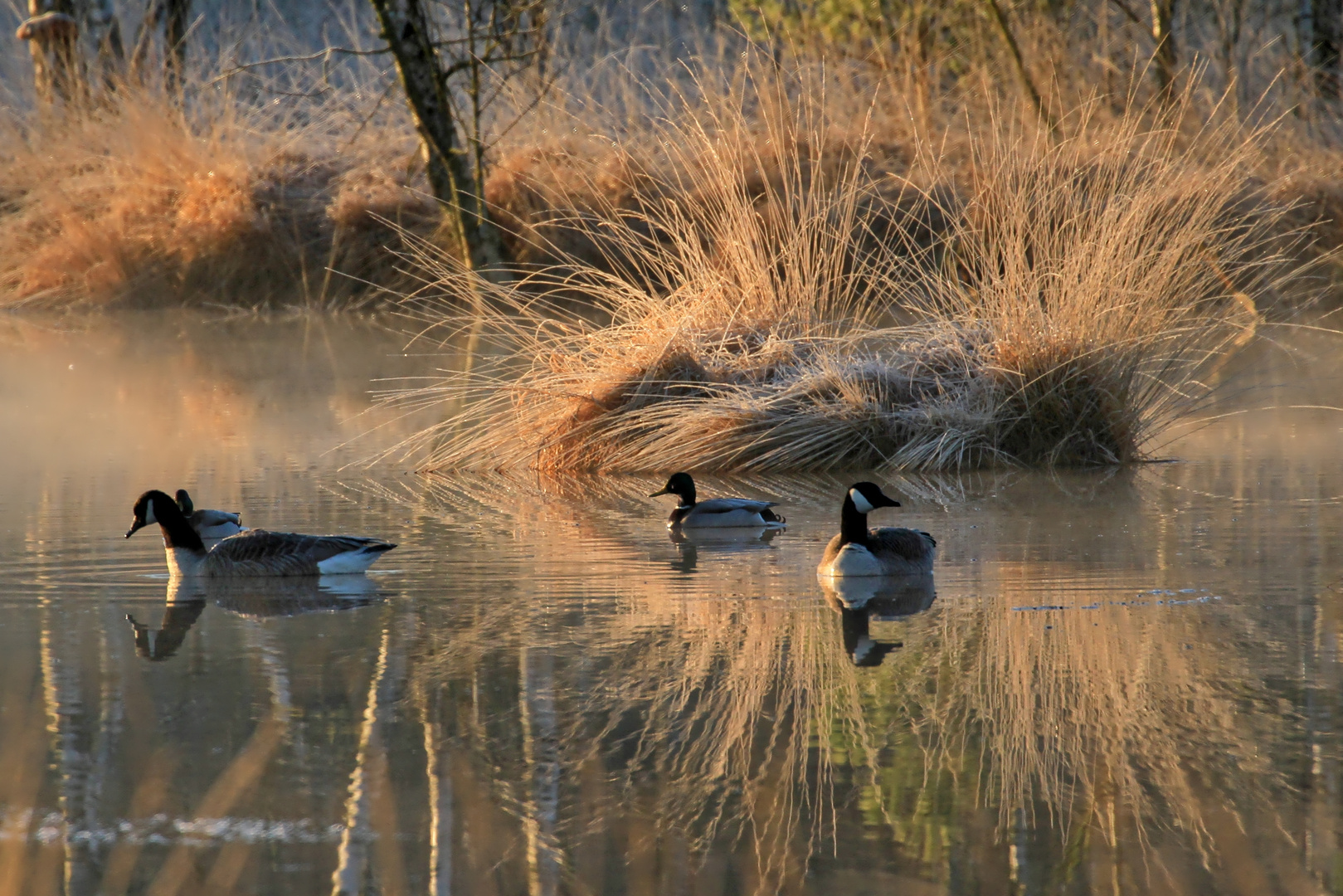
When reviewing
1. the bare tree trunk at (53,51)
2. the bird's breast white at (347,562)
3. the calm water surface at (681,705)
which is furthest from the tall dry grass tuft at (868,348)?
the bare tree trunk at (53,51)

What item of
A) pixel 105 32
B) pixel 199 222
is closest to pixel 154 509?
pixel 199 222

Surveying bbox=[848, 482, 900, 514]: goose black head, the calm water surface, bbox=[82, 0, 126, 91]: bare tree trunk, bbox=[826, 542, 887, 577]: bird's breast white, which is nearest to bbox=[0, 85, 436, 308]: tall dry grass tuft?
bbox=[82, 0, 126, 91]: bare tree trunk

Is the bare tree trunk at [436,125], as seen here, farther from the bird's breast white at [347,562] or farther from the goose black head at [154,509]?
the bird's breast white at [347,562]

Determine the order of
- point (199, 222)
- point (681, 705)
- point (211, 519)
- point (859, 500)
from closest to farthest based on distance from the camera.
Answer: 1. point (681, 705)
2. point (859, 500)
3. point (211, 519)
4. point (199, 222)

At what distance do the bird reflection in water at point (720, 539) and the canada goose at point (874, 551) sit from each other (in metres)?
0.76

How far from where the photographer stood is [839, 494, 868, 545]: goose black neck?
5.50 meters

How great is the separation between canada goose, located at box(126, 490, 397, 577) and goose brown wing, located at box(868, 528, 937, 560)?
1.61 m

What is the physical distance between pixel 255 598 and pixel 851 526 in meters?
1.96

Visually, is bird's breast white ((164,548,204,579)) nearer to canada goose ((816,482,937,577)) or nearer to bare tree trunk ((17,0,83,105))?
canada goose ((816,482,937,577))

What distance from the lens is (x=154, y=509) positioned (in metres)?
5.75

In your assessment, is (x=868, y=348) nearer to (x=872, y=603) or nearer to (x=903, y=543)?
(x=903, y=543)

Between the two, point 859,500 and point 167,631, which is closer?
point 167,631

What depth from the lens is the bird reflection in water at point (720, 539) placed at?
626 cm

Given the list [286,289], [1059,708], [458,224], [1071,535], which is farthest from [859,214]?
[1059,708]
